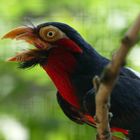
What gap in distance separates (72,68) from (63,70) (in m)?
0.07

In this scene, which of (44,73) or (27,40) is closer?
(27,40)

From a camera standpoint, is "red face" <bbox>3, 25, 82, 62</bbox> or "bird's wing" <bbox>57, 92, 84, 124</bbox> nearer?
"red face" <bbox>3, 25, 82, 62</bbox>

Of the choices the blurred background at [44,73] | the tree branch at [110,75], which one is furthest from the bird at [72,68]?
the blurred background at [44,73]

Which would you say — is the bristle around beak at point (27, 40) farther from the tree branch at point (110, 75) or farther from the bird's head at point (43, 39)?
the tree branch at point (110, 75)

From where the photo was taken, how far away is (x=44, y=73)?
6.32 metres

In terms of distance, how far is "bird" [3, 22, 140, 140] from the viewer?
3.79 m

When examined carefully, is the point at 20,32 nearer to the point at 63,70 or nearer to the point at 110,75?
the point at 63,70

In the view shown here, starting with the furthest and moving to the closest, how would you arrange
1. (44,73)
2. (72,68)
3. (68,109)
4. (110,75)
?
(44,73), (68,109), (72,68), (110,75)

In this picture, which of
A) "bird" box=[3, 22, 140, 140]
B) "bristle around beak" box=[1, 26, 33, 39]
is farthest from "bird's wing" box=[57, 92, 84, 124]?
"bristle around beak" box=[1, 26, 33, 39]

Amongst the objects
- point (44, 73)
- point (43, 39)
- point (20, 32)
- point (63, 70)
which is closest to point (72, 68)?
point (63, 70)

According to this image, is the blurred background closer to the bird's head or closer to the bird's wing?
the bird's wing

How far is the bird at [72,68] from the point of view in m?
3.79

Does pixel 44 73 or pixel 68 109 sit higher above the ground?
pixel 68 109

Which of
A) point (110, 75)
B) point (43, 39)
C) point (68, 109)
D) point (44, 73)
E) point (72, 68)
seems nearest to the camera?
point (110, 75)
